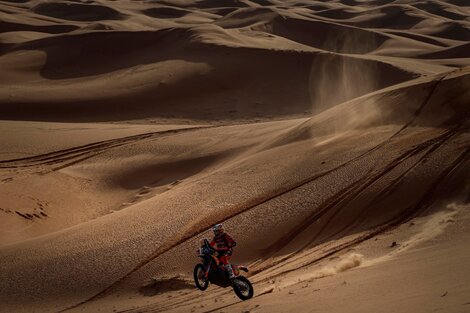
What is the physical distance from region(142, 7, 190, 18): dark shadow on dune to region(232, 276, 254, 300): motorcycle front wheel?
4501 centimetres

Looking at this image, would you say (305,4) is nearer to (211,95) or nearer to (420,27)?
(420,27)

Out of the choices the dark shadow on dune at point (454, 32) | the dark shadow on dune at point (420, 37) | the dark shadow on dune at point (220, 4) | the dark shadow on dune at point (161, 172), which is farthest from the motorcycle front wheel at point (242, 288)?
the dark shadow on dune at point (220, 4)

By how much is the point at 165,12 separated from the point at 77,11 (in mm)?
6816

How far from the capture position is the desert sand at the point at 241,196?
20.0 ft

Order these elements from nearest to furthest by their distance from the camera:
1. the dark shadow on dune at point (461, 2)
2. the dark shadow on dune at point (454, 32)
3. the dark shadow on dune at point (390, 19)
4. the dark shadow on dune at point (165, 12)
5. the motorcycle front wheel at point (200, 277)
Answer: the motorcycle front wheel at point (200, 277)
the dark shadow on dune at point (454, 32)
the dark shadow on dune at point (390, 19)
the dark shadow on dune at point (165, 12)
the dark shadow on dune at point (461, 2)

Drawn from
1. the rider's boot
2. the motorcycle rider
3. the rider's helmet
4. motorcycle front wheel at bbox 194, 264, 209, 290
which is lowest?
motorcycle front wheel at bbox 194, 264, 209, 290

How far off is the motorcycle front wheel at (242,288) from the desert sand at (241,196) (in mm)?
82

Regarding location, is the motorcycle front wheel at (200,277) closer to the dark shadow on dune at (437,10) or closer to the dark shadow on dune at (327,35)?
the dark shadow on dune at (327,35)

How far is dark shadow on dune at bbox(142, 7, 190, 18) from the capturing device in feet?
162

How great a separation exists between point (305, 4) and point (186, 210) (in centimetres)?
5107

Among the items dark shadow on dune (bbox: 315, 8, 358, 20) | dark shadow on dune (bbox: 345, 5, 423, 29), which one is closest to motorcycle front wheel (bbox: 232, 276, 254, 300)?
dark shadow on dune (bbox: 345, 5, 423, 29)

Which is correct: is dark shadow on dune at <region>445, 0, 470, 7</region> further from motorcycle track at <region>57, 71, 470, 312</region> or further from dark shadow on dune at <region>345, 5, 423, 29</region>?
motorcycle track at <region>57, 71, 470, 312</region>

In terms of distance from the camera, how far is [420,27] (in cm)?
4269

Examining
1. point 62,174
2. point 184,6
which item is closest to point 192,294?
point 62,174
